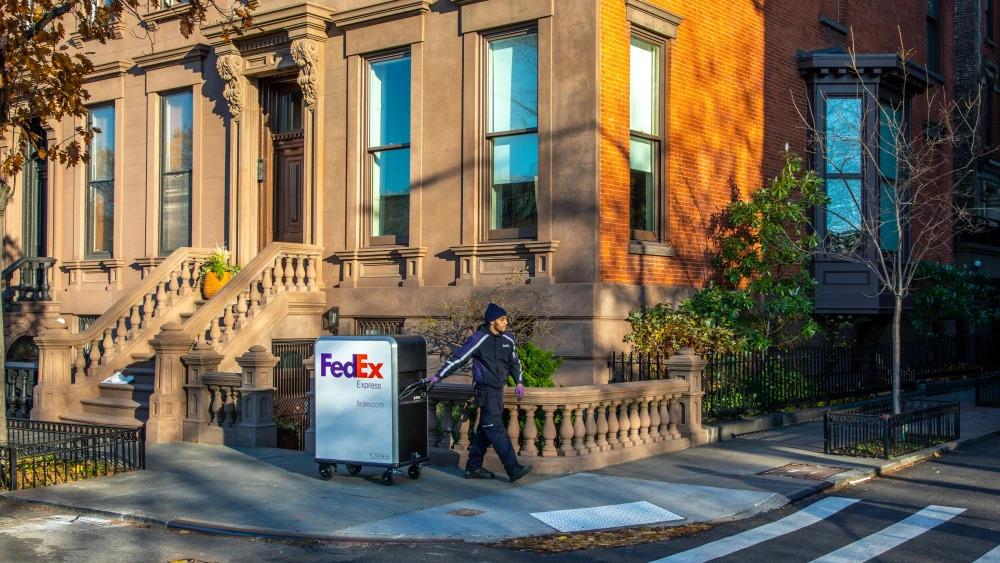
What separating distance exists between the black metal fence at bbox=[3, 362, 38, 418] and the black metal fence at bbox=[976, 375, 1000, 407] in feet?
54.8

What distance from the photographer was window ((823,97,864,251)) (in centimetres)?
2062

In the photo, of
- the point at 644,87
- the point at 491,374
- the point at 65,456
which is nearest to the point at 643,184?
the point at 644,87

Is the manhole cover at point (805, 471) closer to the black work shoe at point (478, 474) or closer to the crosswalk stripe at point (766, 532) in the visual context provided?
the crosswalk stripe at point (766, 532)

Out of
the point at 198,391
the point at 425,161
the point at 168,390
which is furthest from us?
the point at 425,161

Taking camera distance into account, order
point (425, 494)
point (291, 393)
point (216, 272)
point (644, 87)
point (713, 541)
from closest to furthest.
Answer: point (713, 541), point (425, 494), point (291, 393), point (644, 87), point (216, 272)

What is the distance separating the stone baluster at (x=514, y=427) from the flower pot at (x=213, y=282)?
828cm

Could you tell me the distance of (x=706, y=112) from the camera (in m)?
18.2

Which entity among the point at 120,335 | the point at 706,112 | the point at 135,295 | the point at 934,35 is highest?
the point at 934,35

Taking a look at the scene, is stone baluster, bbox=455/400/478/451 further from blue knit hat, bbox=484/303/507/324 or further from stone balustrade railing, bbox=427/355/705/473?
blue knit hat, bbox=484/303/507/324

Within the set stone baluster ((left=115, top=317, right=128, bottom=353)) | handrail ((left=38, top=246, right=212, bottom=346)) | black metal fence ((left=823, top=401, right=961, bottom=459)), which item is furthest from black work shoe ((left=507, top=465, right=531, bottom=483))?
handrail ((left=38, top=246, right=212, bottom=346))

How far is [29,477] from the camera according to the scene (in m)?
11.9

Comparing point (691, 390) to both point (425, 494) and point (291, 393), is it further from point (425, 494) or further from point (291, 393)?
point (291, 393)

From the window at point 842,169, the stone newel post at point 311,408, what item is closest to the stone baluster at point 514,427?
the stone newel post at point 311,408

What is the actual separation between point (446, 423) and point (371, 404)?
1.82 meters
